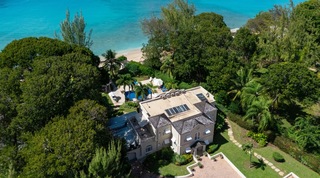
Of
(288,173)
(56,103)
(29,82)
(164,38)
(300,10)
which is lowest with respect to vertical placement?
(288,173)

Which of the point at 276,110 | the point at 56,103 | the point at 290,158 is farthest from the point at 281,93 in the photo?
the point at 56,103

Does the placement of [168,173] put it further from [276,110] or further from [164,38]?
[164,38]

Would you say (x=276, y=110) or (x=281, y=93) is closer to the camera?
(x=281, y=93)

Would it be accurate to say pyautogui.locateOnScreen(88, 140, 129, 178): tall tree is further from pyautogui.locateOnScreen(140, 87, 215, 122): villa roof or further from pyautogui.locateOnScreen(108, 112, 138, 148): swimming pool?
pyautogui.locateOnScreen(140, 87, 215, 122): villa roof

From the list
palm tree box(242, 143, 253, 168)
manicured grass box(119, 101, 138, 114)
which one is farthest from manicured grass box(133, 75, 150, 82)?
palm tree box(242, 143, 253, 168)

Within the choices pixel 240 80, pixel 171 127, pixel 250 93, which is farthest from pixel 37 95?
pixel 240 80
